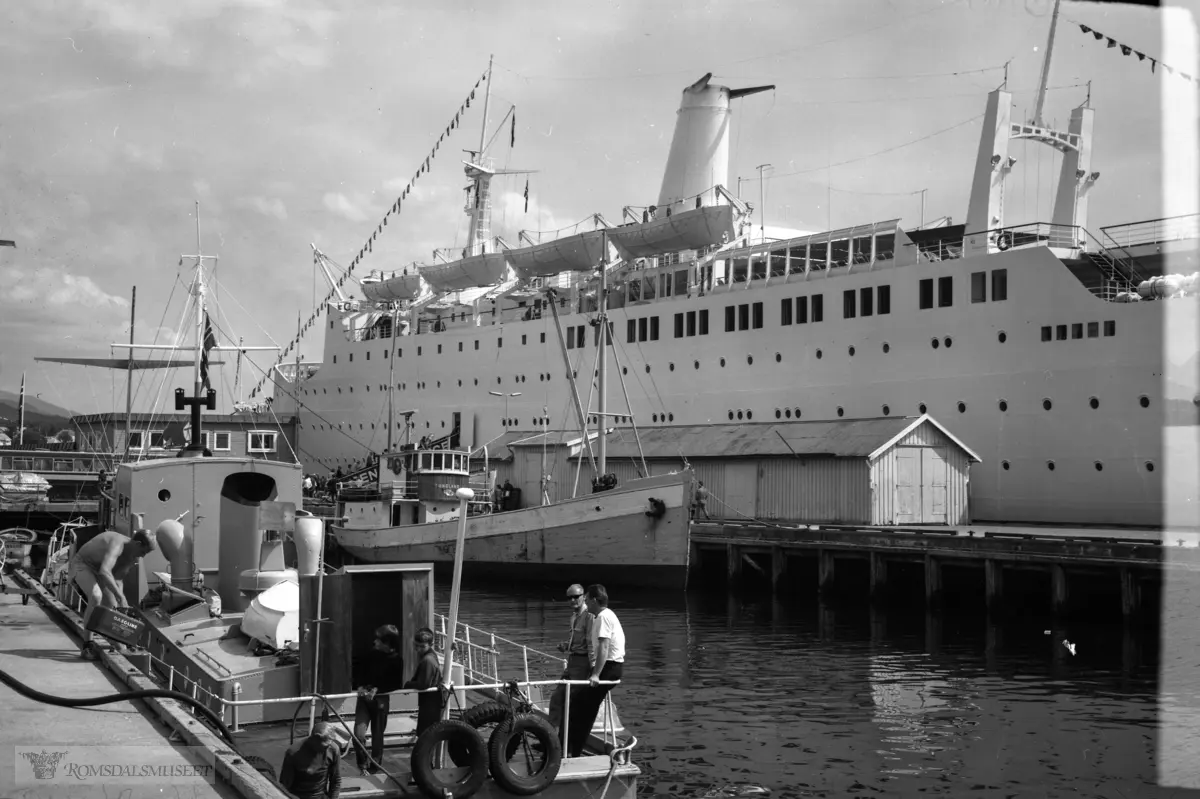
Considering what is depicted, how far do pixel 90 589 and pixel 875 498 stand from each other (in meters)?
21.0

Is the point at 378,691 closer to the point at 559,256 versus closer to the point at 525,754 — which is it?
the point at 525,754

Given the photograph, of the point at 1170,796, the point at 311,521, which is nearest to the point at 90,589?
the point at 311,521

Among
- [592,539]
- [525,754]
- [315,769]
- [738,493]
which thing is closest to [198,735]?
[315,769]

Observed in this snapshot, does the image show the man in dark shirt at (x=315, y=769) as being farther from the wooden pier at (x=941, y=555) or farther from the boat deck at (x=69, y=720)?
the wooden pier at (x=941, y=555)

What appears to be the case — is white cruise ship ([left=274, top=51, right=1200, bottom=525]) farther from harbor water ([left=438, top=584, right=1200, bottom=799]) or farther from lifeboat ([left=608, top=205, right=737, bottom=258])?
harbor water ([left=438, top=584, right=1200, bottom=799])

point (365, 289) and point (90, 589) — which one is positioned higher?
point (365, 289)

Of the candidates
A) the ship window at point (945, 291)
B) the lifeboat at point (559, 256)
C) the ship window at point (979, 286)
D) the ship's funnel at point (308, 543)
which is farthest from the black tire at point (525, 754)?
the lifeboat at point (559, 256)

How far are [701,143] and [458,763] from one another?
40.5 metres

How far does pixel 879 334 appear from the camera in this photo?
32906 mm

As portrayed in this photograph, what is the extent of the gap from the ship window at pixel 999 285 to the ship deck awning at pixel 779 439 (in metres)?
3.77

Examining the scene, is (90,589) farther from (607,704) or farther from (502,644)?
(502,644)

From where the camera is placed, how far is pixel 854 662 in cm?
1781

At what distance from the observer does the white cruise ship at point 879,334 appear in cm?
2750

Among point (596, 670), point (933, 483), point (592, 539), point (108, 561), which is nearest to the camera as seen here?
point (596, 670)
